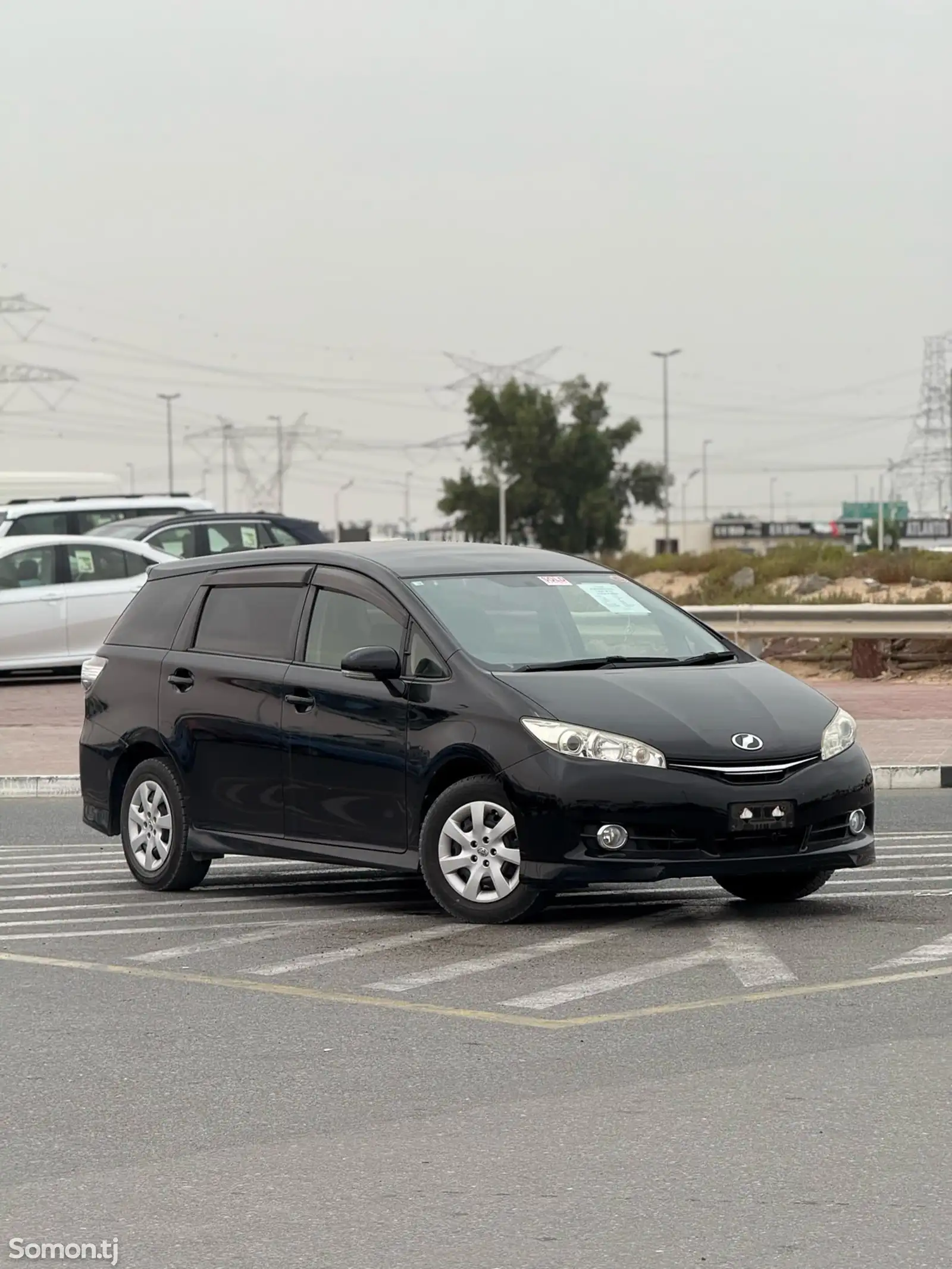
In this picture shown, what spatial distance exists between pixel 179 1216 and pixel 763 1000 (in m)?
2.98

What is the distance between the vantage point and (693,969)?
8148 millimetres

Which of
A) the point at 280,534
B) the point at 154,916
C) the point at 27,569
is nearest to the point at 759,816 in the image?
the point at 154,916

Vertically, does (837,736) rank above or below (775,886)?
above

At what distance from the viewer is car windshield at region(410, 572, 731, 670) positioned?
9641 millimetres

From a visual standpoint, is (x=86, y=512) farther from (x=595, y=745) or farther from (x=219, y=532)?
(x=595, y=745)

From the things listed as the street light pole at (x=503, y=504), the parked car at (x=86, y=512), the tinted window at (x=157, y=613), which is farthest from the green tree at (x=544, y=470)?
the tinted window at (x=157, y=613)

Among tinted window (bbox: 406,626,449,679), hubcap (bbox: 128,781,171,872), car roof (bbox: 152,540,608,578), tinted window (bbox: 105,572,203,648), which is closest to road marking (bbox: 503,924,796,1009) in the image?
tinted window (bbox: 406,626,449,679)

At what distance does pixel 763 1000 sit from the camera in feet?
24.7

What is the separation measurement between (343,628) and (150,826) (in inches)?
60.4

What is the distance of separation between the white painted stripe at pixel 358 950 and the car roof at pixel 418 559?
1.77 metres

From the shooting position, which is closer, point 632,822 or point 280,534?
point 632,822

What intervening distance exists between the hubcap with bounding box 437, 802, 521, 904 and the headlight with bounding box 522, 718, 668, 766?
367 mm

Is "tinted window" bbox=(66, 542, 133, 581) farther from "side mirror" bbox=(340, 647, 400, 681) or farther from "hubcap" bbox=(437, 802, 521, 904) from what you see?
"hubcap" bbox=(437, 802, 521, 904)

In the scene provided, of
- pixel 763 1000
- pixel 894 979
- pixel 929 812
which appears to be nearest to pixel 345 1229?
pixel 763 1000
